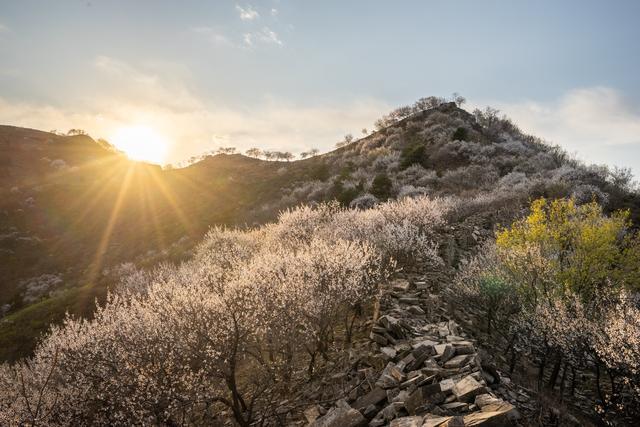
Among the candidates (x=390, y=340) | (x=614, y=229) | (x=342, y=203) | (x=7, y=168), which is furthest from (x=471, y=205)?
(x=7, y=168)

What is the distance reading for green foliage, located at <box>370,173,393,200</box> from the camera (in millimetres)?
38912

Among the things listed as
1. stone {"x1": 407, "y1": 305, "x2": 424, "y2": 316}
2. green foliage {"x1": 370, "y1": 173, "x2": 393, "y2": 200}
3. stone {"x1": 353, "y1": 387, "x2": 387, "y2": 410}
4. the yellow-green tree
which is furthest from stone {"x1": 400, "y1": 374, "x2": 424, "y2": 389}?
green foliage {"x1": 370, "y1": 173, "x2": 393, "y2": 200}

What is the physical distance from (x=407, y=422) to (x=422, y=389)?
0.73m

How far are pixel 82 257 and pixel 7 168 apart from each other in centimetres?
3638

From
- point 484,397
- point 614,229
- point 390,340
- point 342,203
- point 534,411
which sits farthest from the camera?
point 342,203

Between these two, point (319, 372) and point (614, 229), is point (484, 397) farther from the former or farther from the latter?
point (614, 229)

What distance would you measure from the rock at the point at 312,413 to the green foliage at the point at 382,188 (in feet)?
104

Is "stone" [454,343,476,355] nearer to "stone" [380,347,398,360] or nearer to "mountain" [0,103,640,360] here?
"stone" [380,347,398,360]

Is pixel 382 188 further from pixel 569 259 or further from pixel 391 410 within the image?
pixel 391 410

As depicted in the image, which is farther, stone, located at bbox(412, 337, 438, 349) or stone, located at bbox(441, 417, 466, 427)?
stone, located at bbox(412, 337, 438, 349)

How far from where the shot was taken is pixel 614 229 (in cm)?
1367

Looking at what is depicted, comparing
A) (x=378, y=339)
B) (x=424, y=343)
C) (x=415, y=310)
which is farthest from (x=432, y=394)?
(x=415, y=310)

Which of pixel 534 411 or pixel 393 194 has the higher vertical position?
pixel 393 194

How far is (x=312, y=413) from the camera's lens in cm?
755
